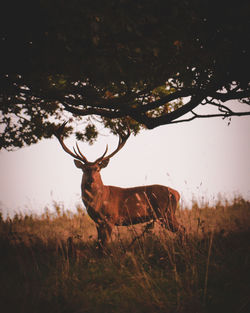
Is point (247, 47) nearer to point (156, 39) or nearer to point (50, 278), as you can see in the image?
point (156, 39)

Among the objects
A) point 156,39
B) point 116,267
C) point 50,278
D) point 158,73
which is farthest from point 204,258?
point 156,39

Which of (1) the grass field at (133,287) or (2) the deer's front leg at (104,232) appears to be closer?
(1) the grass field at (133,287)

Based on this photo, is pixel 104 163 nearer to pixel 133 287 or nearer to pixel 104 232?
pixel 104 232

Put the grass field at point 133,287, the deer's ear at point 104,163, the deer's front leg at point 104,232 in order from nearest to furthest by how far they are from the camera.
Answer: the grass field at point 133,287 → the deer's front leg at point 104,232 → the deer's ear at point 104,163

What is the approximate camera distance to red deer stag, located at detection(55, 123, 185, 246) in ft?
15.7

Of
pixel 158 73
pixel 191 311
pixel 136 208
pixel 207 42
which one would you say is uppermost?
pixel 207 42

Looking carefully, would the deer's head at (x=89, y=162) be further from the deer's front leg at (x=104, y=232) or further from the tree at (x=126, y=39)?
the tree at (x=126, y=39)

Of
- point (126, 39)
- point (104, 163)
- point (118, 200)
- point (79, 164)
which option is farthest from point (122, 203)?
point (126, 39)

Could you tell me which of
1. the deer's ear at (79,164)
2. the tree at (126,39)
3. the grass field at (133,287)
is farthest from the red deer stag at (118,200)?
the tree at (126,39)

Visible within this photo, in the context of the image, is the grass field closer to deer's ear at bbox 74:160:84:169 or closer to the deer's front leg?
the deer's front leg

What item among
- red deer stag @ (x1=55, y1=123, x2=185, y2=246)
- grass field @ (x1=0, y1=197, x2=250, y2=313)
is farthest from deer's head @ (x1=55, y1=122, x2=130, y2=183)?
grass field @ (x1=0, y1=197, x2=250, y2=313)

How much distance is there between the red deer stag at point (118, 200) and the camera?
15.7 feet

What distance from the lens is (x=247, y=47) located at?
2568mm

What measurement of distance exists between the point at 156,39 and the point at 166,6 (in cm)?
31
